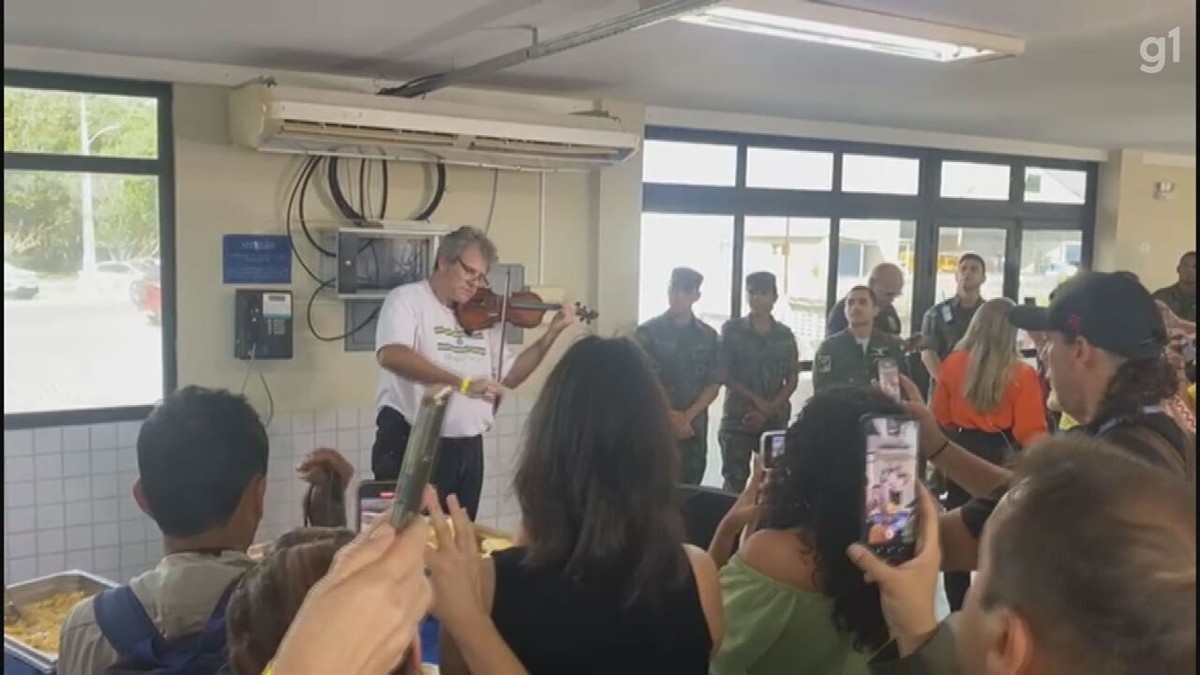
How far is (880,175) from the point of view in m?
7.21

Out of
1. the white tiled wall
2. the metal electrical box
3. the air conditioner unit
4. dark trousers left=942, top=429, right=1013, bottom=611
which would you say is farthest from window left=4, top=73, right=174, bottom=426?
dark trousers left=942, top=429, right=1013, bottom=611

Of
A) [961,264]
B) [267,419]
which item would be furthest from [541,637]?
[961,264]

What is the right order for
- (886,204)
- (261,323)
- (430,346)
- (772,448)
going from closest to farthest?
(772,448) < (430,346) < (261,323) < (886,204)

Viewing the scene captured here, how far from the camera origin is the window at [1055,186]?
8258mm

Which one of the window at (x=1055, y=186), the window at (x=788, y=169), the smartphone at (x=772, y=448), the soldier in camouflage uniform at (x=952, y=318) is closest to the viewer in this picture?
the smartphone at (x=772, y=448)

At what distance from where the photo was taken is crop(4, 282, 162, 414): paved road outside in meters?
4.42

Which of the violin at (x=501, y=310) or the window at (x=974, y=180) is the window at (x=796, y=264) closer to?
the window at (x=974, y=180)

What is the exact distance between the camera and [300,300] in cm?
491

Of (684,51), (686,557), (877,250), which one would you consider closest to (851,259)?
(877,250)

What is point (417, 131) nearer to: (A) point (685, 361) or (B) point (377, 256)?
(B) point (377, 256)

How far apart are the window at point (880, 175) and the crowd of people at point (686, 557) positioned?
4628 mm

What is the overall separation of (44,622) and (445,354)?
5.87 ft

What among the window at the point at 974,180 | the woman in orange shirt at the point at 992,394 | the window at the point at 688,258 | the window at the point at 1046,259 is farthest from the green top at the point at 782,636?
the window at the point at 1046,259

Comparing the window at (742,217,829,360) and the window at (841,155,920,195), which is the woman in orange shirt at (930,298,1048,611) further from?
the window at (841,155,920,195)
